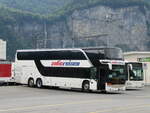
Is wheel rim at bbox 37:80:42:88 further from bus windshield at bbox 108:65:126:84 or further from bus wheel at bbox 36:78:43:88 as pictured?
bus windshield at bbox 108:65:126:84

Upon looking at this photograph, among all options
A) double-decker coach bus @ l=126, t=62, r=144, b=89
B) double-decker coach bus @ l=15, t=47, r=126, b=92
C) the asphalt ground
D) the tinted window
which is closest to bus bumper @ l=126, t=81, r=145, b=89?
double-decker coach bus @ l=126, t=62, r=144, b=89

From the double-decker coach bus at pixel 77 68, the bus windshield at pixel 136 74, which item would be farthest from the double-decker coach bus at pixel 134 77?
the double-decker coach bus at pixel 77 68

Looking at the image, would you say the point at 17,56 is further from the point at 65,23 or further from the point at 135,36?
the point at 65,23

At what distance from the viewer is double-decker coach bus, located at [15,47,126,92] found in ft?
90.4

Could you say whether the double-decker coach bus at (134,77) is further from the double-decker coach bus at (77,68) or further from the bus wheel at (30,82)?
the bus wheel at (30,82)

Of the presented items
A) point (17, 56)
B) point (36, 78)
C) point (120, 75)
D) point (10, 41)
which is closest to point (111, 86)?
point (120, 75)

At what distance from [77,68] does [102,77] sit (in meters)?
2.43

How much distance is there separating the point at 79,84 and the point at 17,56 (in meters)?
8.91

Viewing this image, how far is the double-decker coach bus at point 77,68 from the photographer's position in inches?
1085

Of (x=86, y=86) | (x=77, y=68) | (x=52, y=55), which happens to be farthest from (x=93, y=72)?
(x=52, y=55)

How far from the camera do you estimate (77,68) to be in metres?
29.1

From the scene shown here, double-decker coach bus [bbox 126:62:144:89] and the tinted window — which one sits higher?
the tinted window

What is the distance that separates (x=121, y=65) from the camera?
28.0 m

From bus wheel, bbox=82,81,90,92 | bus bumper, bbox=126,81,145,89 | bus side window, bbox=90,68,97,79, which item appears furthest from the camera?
bus bumper, bbox=126,81,145,89
